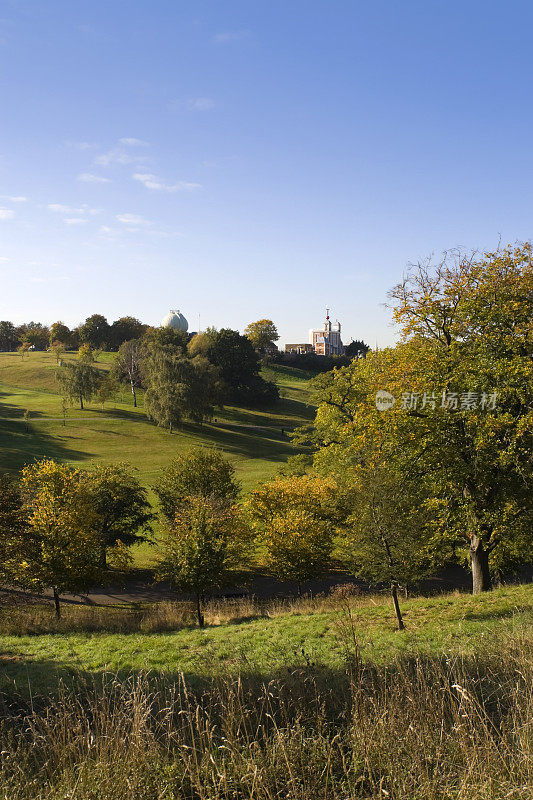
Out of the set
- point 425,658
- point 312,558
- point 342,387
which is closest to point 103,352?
point 342,387

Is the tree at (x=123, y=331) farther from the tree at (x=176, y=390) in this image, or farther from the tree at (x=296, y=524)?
the tree at (x=296, y=524)

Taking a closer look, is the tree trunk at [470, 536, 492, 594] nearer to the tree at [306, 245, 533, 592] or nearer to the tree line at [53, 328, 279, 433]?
the tree at [306, 245, 533, 592]

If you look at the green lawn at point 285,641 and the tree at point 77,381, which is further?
the tree at point 77,381

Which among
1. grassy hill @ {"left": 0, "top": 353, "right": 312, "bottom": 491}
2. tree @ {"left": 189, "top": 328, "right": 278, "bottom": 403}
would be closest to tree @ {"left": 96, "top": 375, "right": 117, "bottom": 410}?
grassy hill @ {"left": 0, "top": 353, "right": 312, "bottom": 491}

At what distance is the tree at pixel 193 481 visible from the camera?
32.2 m

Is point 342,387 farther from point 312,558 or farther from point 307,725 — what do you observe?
point 307,725

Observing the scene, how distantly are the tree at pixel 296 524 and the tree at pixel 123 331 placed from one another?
100.0 m

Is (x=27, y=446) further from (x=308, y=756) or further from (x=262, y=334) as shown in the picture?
(x=262, y=334)

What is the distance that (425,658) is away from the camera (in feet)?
24.5

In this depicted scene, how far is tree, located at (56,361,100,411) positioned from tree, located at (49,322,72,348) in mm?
53535

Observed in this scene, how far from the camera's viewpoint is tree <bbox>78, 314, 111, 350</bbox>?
386 feet

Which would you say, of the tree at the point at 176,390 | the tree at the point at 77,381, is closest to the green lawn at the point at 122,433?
the tree at the point at 176,390

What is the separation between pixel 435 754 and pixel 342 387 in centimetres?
3471

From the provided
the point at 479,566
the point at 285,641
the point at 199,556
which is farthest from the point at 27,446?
the point at 479,566
